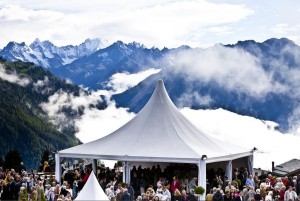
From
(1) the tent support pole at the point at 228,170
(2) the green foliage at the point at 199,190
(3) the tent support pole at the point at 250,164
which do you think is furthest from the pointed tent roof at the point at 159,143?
(2) the green foliage at the point at 199,190

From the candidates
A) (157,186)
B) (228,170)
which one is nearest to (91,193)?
(157,186)

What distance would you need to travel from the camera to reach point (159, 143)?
30078 mm

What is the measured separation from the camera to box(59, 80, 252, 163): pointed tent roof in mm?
28688

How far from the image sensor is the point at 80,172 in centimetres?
3044

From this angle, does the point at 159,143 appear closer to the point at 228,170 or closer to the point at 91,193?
the point at 228,170

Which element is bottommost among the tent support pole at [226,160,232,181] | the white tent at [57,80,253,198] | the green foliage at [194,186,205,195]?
the green foliage at [194,186,205,195]

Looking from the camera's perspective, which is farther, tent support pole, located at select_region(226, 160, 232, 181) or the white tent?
tent support pole, located at select_region(226, 160, 232, 181)

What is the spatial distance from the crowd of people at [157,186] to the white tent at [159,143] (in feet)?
2.84

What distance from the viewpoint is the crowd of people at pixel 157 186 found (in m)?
23.5

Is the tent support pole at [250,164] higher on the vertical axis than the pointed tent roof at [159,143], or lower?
lower

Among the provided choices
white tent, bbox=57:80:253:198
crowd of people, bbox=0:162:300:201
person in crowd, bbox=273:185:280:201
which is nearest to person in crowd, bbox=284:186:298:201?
crowd of people, bbox=0:162:300:201

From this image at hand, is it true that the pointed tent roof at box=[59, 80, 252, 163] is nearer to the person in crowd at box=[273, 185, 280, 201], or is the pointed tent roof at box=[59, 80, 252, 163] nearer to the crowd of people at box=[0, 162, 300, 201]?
the crowd of people at box=[0, 162, 300, 201]

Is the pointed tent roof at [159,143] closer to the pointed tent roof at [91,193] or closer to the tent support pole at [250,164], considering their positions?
the tent support pole at [250,164]

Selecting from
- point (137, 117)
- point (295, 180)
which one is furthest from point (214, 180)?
point (137, 117)
